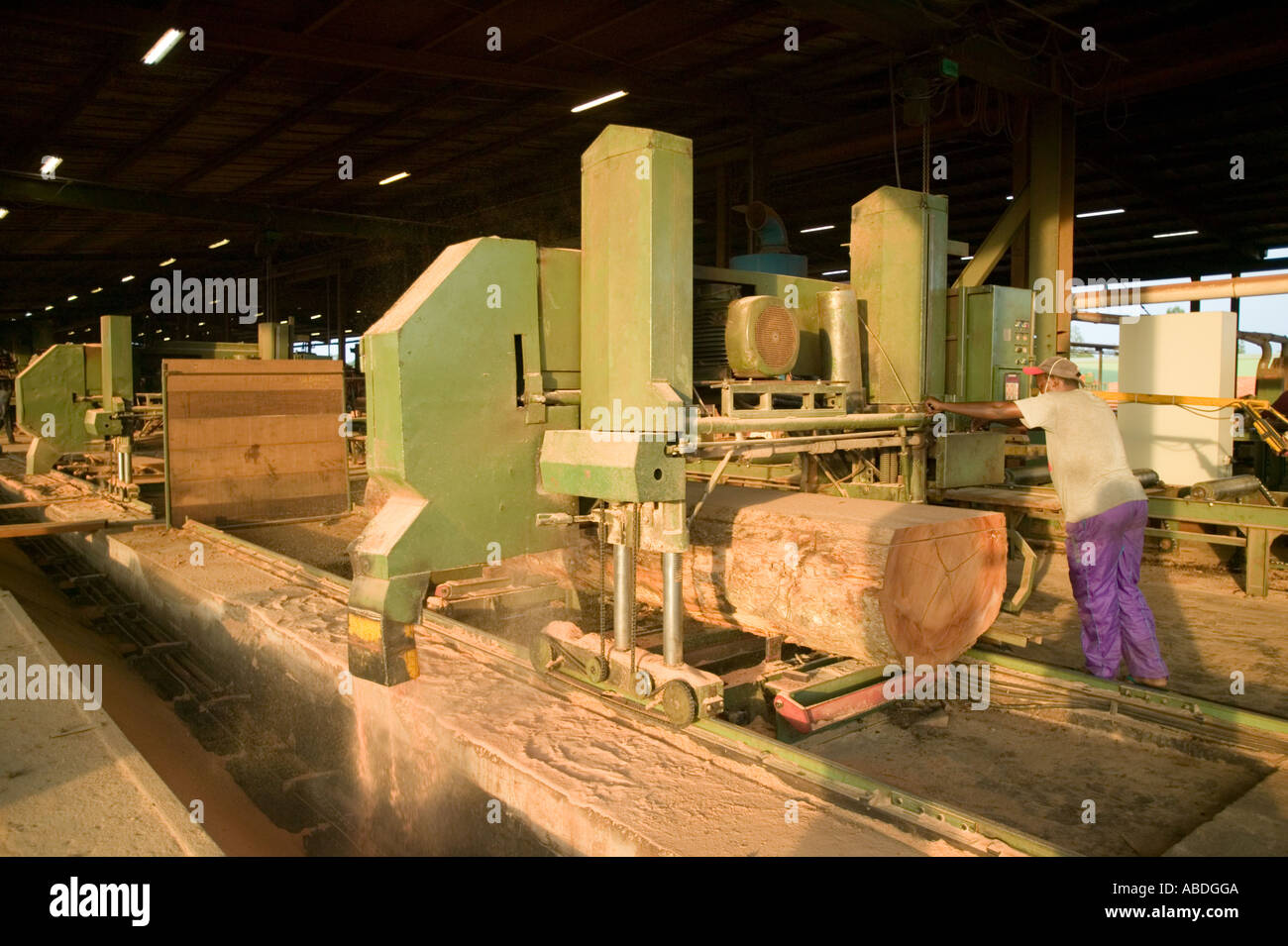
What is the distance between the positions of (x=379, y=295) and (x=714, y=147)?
1236cm

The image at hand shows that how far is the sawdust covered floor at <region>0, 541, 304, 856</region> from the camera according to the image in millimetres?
4562

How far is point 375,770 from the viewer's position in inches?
164

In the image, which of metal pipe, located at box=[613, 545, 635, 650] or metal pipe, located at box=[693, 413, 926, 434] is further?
metal pipe, located at box=[613, 545, 635, 650]

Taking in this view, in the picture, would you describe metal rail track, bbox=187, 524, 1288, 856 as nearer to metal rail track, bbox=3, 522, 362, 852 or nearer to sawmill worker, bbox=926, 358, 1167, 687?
sawmill worker, bbox=926, 358, 1167, 687

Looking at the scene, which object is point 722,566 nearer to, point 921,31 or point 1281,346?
point 921,31

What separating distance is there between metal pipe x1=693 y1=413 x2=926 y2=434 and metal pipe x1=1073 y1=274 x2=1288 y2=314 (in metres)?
2.79

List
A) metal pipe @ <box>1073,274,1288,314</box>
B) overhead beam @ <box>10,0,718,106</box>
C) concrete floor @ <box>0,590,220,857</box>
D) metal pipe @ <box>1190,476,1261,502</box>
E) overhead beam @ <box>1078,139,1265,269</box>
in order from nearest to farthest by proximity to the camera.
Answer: concrete floor @ <box>0,590,220,857</box>, metal pipe @ <box>1073,274,1288,314</box>, metal pipe @ <box>1190,476,1261,502</box>, overhead beam @ <box>10,0,718,106</box>, overhead beam @ <box>1078,139,1265,269</box>

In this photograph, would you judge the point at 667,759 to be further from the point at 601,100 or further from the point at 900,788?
the point at 601,100

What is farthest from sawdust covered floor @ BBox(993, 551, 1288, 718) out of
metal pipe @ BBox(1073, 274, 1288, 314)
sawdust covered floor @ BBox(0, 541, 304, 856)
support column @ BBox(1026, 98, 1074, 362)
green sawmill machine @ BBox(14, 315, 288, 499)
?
green sawmill machine @ BBox(14, 315, 288, 499)

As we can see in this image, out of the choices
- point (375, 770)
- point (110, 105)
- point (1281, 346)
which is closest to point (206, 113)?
point (110, 105)

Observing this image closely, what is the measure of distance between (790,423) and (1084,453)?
70.0 inches

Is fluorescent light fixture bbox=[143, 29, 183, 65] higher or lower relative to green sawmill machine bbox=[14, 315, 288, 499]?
higher

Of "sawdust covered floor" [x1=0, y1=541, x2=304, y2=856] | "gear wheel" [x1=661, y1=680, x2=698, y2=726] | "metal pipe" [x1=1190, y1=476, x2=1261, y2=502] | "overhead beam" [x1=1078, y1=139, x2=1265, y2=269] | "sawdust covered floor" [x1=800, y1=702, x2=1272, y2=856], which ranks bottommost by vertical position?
"sawdust covered floor" [x1=0, y1=541, x2=304, y2=856]

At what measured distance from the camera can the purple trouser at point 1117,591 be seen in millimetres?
→ 4383
